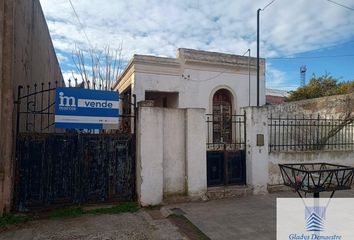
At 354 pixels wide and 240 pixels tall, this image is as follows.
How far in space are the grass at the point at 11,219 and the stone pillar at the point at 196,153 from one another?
3563mm

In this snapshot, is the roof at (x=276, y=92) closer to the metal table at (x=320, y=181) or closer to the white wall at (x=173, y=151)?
the white wall at (x=173, y=151)

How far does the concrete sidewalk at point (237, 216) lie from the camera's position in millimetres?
4865

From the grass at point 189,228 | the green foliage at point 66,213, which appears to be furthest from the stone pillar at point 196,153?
the green foliage at point 66,213

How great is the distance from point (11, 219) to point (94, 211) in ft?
5.01

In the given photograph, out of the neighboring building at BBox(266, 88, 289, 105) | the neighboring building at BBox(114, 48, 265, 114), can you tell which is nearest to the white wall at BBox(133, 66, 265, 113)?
the neighboring building at BBox(114, 48, 265, 114)

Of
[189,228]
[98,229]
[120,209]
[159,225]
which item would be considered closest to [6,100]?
[98,229]

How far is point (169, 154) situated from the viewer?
6.82 m

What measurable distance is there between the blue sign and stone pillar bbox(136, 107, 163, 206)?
67 cm

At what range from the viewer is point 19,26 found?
6.10 m

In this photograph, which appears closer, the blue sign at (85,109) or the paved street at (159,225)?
the paved street at (159,225)

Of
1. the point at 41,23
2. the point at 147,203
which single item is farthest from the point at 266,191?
the point at 41,23

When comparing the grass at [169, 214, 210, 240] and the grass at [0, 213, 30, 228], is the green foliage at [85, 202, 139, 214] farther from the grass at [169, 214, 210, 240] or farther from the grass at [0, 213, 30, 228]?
the grass at [0, 213, 30, 228]

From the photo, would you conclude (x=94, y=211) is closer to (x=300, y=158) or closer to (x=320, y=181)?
(x=320, y=181)

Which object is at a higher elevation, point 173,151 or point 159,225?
point 173,151
